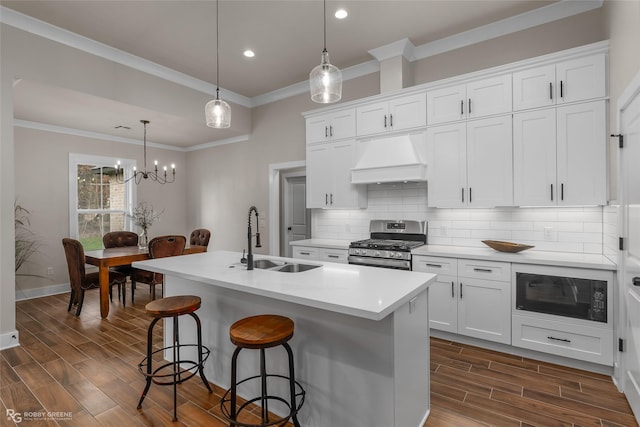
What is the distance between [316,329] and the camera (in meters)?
1.97

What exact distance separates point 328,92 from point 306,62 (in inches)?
97.8

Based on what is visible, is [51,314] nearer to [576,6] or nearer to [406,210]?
[406,210]

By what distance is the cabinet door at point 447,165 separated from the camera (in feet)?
11.4

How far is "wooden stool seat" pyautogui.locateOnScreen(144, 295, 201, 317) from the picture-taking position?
216 cm

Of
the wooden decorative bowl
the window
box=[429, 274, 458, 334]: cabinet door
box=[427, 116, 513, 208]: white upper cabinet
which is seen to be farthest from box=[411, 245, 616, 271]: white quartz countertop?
the window

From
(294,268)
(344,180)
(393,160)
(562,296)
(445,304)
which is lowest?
(445,304)

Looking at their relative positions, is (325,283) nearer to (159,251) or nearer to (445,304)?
(445,304)

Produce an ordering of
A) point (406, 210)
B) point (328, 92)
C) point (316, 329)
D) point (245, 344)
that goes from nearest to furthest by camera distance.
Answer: point (245, 344)
point (316, 329)
point (328, 92)
point (406, 210)

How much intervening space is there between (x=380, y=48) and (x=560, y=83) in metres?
1.96

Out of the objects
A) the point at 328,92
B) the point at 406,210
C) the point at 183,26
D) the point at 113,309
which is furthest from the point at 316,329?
the point at 113,309

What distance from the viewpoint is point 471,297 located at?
3.15m

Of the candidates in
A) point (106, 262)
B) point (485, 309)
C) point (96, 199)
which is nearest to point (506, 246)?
point (485, 309)

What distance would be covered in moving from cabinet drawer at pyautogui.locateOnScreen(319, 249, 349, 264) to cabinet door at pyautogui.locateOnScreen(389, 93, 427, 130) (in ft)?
5.37

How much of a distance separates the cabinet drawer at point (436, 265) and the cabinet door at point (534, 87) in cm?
162
